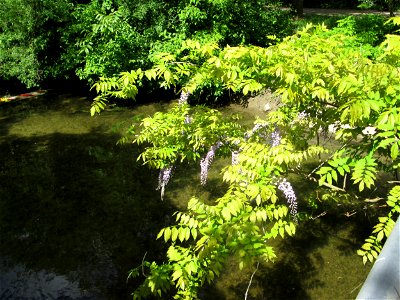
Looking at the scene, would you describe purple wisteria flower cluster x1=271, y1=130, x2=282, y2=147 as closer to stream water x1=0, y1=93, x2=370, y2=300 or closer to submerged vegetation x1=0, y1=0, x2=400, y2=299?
submerged vegetation x1=0, y1=0, x2=400, y2=299

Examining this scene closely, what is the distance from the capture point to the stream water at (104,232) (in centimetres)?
622

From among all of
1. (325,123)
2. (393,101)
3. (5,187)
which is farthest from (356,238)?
(5,187)

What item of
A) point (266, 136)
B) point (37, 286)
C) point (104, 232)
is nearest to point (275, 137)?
point (266, 136)

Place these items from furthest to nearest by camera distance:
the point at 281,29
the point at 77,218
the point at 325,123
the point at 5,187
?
the point at 281,29, the point at 5,187, the point at 77,218, the point at 325,123

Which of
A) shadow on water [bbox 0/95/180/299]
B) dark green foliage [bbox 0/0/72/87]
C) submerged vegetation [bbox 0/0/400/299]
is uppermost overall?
submerged vegetation [bbox 0/0/400/299]

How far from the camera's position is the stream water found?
20.4ft

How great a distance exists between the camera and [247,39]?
43.3 ft

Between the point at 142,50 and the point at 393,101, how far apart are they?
1080 centimetres

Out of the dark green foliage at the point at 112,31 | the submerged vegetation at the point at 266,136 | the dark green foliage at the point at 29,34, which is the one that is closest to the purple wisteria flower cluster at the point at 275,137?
the submerged vegetation at the point at 266,136

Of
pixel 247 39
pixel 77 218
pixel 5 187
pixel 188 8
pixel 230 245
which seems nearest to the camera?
pixel 230 245

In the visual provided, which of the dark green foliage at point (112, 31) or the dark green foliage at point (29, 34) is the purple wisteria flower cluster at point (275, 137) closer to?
the dark green foliage at point (112, 31)

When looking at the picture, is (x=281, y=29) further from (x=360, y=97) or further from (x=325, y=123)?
(x=360, y=97)

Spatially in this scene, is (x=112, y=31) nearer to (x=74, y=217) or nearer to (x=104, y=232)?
(x=74, y=217)

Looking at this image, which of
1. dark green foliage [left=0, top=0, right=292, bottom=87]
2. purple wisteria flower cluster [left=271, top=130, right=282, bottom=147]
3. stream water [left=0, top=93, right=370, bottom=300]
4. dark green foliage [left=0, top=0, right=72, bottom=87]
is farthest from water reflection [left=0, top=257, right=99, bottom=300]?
dark green foliage [left=0, top=0, right=72, bottom=87]
